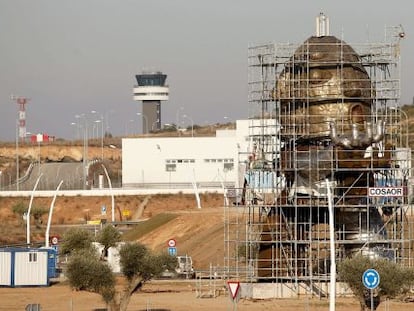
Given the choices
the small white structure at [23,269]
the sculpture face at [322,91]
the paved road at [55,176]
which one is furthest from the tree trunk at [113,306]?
the paved road at [55,176]

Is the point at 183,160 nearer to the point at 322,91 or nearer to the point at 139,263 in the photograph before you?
the point at 322,91

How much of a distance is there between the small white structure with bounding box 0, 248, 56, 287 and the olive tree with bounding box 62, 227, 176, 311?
7167 millimetres

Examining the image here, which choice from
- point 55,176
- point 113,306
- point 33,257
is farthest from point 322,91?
point 55,176

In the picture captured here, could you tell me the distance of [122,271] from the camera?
185 feet

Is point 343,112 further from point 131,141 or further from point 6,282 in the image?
point 131,141

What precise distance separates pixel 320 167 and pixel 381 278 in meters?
10.1

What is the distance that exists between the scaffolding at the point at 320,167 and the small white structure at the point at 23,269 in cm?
1425

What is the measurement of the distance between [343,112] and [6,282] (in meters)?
21.9

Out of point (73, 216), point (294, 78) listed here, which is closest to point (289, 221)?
point (294, 78)

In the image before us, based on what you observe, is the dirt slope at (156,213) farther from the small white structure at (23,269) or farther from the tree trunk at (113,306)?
the tree trunk at (113,306)

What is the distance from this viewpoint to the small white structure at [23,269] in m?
70.1

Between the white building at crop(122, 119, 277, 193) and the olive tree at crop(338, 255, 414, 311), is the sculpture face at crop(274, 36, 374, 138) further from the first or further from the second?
the white building at crop(122, 119, 277, 193)

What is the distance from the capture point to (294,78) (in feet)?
194

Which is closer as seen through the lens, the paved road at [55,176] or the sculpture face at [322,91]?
the sculpture face at [322,91]
